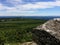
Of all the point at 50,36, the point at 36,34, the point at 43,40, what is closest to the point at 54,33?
the point at 50,36

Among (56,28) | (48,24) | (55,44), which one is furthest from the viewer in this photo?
(48,24)

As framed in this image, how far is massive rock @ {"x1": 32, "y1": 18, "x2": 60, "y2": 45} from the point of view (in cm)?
758

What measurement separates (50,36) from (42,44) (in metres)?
0.71

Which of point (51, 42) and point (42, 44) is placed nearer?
point (51, 42)

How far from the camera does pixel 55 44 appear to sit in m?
7.50

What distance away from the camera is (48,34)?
7.91 m

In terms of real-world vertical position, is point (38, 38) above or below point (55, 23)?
below

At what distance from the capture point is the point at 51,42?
771 cm

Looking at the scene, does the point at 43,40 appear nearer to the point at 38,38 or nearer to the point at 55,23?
the point at 38,38

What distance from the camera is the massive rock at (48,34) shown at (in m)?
7.58

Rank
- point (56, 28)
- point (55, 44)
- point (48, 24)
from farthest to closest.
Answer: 1. point (48, 24)
2. point (56, 28)
3. point (55, 44)

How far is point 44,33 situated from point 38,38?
0.57 m

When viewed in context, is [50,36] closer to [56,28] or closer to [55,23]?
[56,28]

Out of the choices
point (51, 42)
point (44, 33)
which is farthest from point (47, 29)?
point (51, 42)
